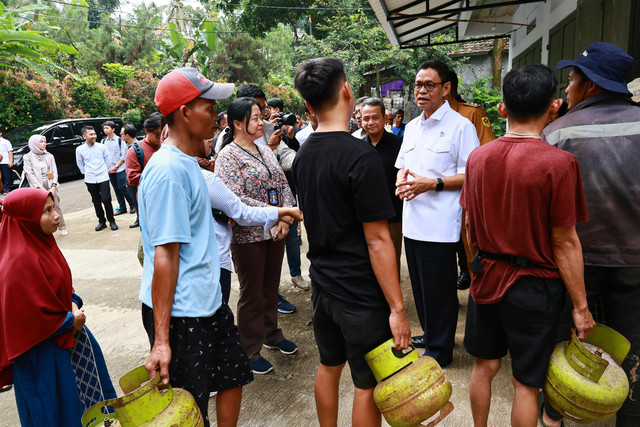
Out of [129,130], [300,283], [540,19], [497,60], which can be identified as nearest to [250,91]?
[300,283]

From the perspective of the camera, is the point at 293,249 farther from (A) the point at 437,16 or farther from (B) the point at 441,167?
(A) the point at 437,16

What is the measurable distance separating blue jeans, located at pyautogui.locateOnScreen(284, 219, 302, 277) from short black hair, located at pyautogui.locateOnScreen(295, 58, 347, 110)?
288cm

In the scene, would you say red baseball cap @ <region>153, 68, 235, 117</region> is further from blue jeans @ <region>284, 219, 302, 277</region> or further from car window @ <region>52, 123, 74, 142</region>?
car window @ <region>52, 123, 74, 142</region>

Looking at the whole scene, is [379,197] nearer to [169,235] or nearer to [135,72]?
[169,235]

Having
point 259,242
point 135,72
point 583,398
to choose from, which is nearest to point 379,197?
point 583,398

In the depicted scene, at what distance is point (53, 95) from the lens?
18016 mm

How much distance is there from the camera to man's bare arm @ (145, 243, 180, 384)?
1859mm

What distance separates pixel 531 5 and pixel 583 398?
6.64 m

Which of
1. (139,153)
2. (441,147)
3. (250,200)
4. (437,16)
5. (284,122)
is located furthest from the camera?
(437,16)

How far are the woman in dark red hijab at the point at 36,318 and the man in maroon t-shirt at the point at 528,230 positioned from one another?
216 centimetres

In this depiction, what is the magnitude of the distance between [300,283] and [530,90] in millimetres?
3424

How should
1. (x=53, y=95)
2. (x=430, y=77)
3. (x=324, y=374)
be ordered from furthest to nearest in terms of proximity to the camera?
1. (x=53, y=95)
2. (x=430, y=77)
3. (x=324, y=374)

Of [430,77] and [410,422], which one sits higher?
[430,77]

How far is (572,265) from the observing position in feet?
6.54
